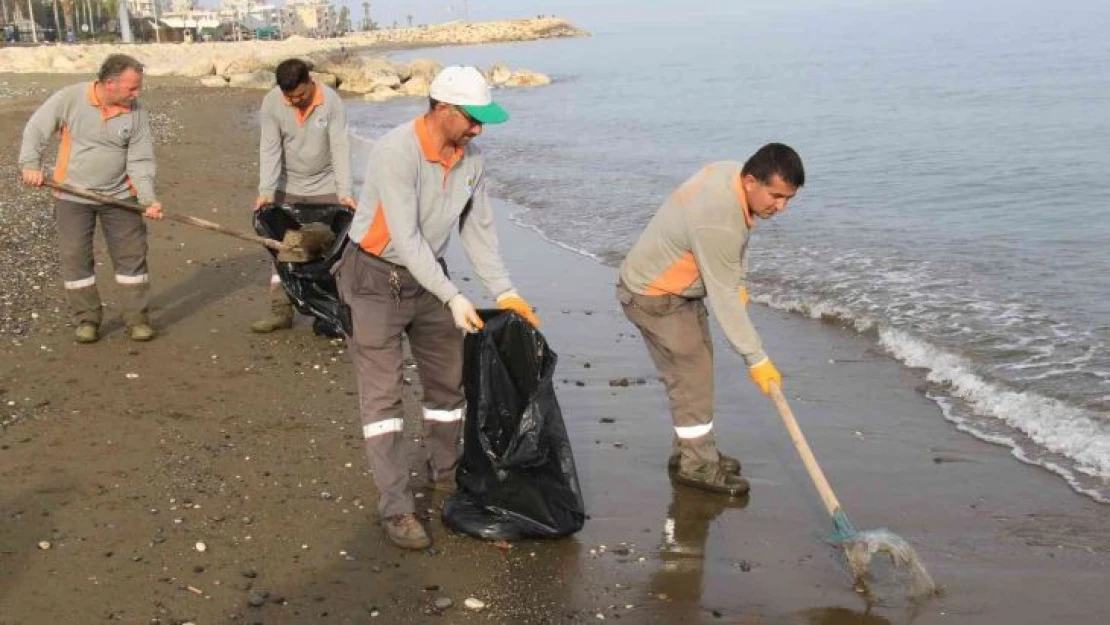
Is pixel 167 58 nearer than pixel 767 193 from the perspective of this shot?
No

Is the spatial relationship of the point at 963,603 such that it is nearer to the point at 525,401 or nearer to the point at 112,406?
the point at 525,401

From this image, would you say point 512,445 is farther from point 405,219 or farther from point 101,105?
point 101,105

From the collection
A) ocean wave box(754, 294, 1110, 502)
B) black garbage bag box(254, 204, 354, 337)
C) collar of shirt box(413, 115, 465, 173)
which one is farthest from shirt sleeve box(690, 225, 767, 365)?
black garbage bag box(254, 204, 354, 337)

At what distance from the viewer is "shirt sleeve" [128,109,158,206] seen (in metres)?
6.73

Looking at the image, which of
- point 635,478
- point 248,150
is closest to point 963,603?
point 635,478

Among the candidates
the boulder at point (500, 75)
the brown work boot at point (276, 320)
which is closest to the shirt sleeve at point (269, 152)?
the brown work boot at point (276, 320)

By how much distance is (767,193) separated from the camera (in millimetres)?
4379

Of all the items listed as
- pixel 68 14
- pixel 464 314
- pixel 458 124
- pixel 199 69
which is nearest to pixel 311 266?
pixel 464 314

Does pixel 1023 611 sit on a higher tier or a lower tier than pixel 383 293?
lower

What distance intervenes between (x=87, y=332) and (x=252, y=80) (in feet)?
115

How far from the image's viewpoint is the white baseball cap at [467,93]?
3.93 metres

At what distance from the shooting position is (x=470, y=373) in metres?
4.54

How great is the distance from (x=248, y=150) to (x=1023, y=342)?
13588 millimetres

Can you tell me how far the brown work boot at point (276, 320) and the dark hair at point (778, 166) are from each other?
3.99 meters
